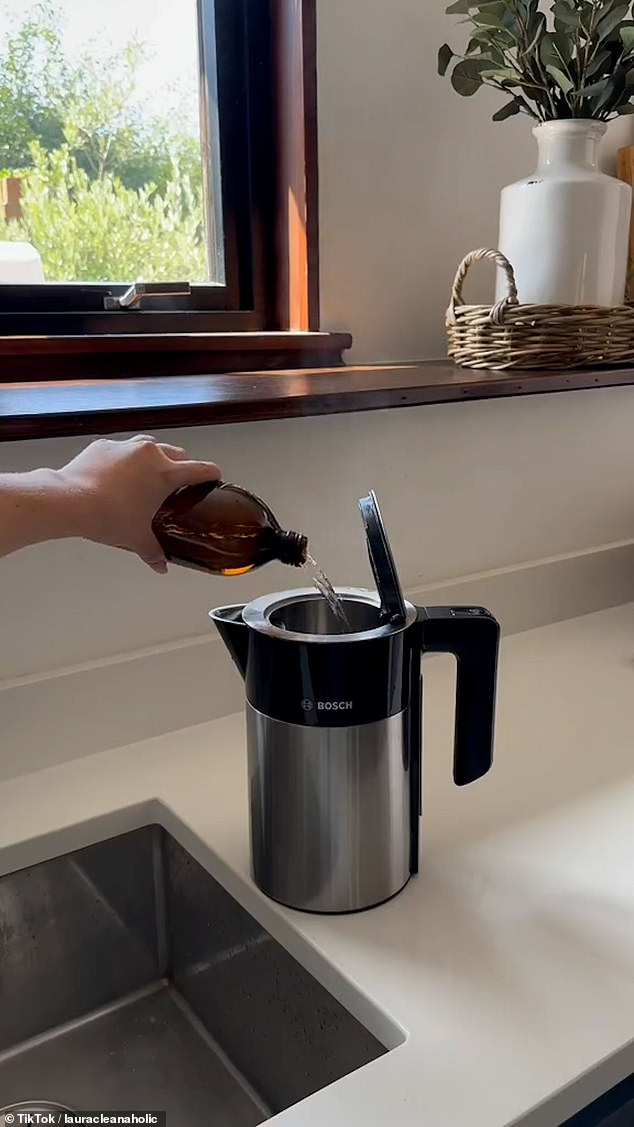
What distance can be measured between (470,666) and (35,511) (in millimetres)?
335

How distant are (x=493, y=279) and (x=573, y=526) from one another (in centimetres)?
36

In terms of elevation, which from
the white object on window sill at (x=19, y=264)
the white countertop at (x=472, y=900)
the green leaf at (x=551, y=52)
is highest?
the green leaf at (x=551, y=52)

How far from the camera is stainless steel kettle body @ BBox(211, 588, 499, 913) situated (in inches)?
25.1

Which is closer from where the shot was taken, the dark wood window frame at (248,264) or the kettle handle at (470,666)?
the kettle handle at (470,666)

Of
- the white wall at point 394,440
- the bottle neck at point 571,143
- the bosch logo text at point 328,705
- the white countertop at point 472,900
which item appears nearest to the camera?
the white countertop at point 472,900

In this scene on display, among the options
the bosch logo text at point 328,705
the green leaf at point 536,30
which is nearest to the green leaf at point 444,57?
the green leaf at point 536,30

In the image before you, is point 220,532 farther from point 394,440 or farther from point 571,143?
point 571,143

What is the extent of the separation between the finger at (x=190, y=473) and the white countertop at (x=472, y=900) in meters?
0.31

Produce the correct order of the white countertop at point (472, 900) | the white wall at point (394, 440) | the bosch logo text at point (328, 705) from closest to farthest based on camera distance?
the white countertop at point (472, 900) < the bosch logo text at point (328, 705) < the white wall at point (394, 440)

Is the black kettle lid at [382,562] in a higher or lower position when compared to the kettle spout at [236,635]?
higher

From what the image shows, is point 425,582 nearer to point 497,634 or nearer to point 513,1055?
point 497,634

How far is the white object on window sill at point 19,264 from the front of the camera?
1071 mm

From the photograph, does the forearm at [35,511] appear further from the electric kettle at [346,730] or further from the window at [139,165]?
the window at [139,165]

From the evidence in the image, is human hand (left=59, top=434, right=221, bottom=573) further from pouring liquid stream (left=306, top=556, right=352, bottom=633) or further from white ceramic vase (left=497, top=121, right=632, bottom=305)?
white ceramic vase (left=497, top=121, right=632, bottom=305)
